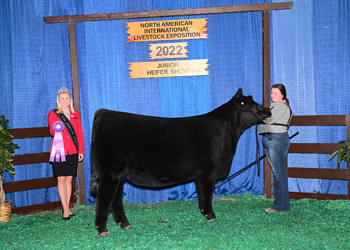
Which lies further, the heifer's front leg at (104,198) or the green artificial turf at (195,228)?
the heifer's front leg at (104,198)

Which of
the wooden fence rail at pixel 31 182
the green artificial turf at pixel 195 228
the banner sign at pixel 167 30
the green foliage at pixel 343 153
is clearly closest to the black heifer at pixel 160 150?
the green artificial turf at pixel 195 228

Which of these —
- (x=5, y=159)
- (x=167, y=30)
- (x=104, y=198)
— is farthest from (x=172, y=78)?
(x=5, y=159)

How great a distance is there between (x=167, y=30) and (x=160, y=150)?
99.4 inches

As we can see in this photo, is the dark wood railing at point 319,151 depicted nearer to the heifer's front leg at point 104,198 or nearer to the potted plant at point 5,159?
the heifer's front leg at point 104,198

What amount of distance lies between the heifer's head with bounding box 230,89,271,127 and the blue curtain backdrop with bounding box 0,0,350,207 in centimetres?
117

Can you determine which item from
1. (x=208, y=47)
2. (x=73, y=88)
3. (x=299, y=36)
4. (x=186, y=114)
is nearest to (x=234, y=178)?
(x=186, y=114)

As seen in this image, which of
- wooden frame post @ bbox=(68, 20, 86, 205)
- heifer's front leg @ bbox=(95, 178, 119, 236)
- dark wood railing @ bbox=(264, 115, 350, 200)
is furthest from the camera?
wooden frame post @ bbox=(68, 20, 86, 205)

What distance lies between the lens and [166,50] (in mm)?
5328

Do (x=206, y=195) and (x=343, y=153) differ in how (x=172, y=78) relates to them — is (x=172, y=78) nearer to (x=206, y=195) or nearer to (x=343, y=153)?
(x=206, y=195)

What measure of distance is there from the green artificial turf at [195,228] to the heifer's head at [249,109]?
1416mm

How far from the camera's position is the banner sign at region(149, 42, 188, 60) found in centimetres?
531

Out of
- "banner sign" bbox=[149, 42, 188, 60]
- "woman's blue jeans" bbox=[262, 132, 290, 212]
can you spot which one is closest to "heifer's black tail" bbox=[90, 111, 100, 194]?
"banner sign" bbox=[149, 42, 188, 60]

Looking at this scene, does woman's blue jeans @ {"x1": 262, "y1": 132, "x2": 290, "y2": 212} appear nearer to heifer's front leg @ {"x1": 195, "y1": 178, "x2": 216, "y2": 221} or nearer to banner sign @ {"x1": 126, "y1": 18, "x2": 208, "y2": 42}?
heifer's front leg @ {"x1": 195, "y1": 178, "x2": 216, "y2": 221}

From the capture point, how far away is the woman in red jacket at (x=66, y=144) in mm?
4387
